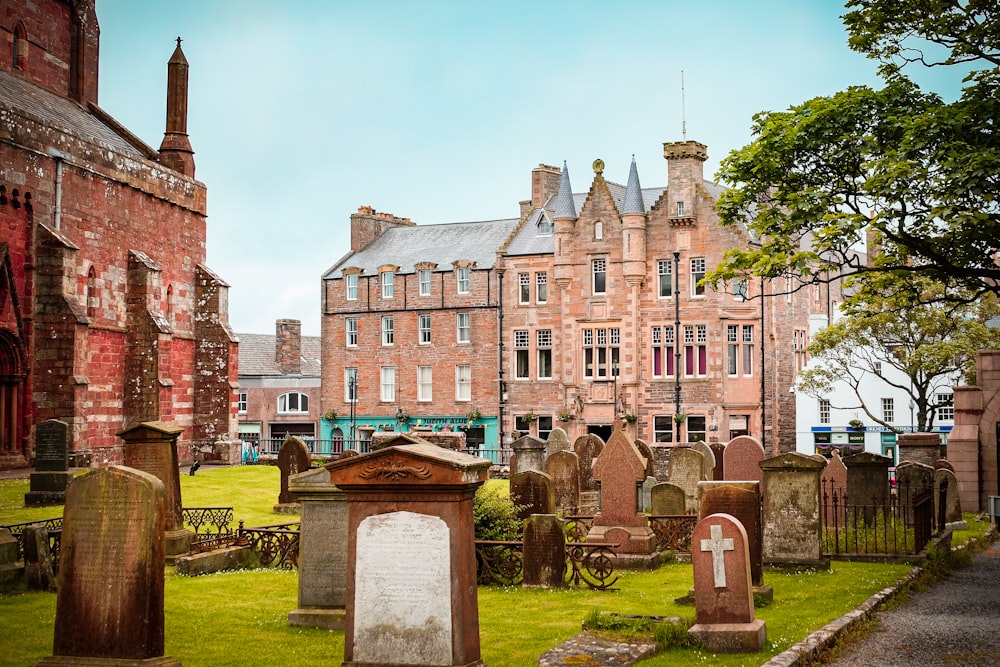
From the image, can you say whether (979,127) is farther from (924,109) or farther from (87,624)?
(87,624)

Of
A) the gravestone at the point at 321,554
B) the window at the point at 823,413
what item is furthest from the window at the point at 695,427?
the gravestone at the point at 321,554

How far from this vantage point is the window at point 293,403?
6931 centimetres

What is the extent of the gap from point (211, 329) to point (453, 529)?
111ft

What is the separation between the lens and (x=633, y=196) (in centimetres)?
5281

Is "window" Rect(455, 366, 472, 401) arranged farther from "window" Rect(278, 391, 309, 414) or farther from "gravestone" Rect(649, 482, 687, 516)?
"gravestone" Rect(649, 482, 687, 516)

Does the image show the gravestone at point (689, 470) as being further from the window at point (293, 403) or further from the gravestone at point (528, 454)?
the window at point (293, 403)

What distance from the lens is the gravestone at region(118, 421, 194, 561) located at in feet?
58.2

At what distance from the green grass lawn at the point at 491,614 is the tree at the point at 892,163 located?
462cm

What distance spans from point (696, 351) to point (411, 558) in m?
43.4

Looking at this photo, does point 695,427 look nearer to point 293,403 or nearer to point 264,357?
point 293,403

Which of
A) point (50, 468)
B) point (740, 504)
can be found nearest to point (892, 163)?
point (740, 504)

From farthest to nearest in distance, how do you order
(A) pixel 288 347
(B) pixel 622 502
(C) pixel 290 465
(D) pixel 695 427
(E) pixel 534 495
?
(A) pixel 288 347 → (D) pixel 695 427 → (C) pixel 290 465 → (E) pixel 534 495 → (B) pixel 622 502

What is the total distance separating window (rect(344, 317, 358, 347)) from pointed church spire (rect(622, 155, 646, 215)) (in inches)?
636

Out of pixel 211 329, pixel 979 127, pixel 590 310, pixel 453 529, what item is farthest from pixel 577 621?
pixel 590 310
